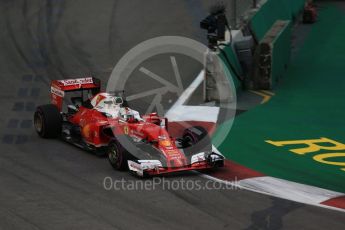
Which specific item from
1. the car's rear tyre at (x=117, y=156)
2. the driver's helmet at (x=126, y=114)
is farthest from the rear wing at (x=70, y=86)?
the car's rear tyre at (x=117, y=156)

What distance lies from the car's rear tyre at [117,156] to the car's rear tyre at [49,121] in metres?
2.44

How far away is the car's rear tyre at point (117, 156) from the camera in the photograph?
14828 millimetres

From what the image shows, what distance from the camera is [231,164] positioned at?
15.9 m

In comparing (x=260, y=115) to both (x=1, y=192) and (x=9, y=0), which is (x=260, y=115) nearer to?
(x=1, y=192)

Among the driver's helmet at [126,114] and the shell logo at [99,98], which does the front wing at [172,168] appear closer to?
the driver's helmet at [126,114]

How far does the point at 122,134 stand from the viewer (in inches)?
610

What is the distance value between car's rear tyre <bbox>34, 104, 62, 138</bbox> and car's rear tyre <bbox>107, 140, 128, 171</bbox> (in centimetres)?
244

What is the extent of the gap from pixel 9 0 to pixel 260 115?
15.6 m

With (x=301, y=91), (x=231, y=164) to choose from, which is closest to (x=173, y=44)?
(x=301, y=91)

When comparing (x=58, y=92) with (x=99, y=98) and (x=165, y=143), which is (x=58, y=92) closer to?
(x=99, y=98)

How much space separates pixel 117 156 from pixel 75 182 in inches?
41.6
